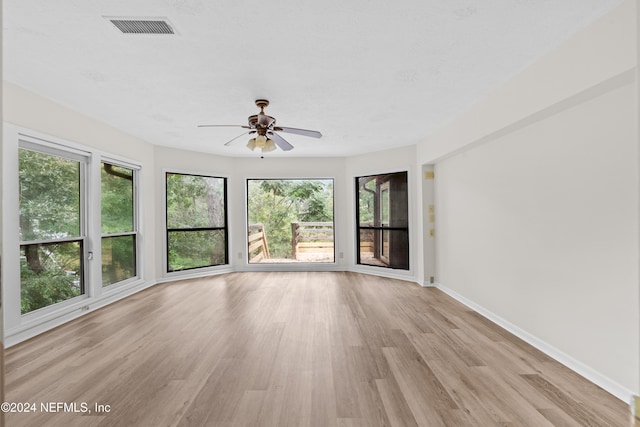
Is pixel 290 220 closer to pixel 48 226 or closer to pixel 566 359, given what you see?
pixel 48 226

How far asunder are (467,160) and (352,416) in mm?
3298

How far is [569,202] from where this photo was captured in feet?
8.73

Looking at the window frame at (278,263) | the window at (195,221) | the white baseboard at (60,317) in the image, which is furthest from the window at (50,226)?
the window frame at (278,263)

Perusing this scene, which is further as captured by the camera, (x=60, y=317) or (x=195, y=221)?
(x=195, y=221)

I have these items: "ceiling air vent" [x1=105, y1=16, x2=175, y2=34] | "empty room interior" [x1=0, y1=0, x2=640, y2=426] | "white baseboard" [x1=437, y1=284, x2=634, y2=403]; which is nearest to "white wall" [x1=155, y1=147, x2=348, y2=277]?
"empty room interior" [x1=0, y1=0, x2=640, y2=426]

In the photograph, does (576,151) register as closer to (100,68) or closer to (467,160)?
(467,160)

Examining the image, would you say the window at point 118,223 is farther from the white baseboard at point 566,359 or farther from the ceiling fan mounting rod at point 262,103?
the white baseboard at point 566,359

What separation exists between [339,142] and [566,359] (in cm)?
392

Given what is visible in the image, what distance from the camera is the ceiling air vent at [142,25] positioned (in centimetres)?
220

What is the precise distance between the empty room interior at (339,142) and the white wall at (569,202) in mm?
17

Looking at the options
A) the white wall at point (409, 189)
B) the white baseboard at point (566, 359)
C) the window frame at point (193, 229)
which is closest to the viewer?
the white baseboard at point (566, 359)

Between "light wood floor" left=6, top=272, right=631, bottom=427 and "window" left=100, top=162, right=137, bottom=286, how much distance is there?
0.74m

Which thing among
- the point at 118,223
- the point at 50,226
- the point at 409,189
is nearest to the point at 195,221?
the point at 118,223

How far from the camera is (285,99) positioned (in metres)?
3.49
